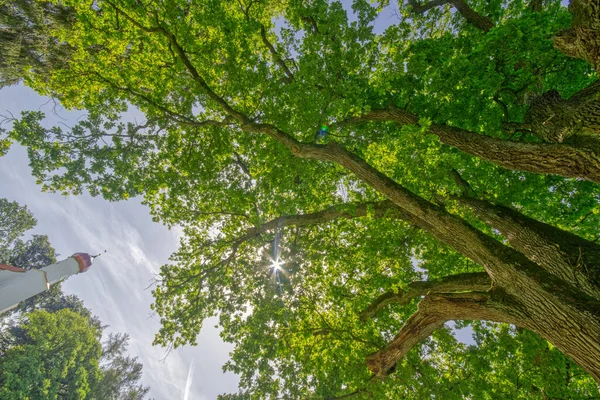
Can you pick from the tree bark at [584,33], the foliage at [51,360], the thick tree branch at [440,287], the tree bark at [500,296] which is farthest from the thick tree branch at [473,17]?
the foliage at [51,360]

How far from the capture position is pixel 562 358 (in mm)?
7043

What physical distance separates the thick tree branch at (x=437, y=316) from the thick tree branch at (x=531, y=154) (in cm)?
251

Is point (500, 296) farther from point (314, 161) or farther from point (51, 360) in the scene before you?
point (51, 360)

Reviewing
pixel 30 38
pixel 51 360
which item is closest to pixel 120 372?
pixel 51 360

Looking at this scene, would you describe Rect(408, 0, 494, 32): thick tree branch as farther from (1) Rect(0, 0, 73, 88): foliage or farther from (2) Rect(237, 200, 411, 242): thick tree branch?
(1) Rect(0, 0, 73, 88): foliage

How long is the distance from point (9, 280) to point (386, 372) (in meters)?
26.2

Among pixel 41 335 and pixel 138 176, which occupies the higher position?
pixel 138 176

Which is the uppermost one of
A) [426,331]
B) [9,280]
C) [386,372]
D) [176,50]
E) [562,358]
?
[176,50]

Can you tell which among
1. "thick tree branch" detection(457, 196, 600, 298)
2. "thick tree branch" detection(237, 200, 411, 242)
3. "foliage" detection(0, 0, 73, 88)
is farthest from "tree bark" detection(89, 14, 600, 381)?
"foliage" detection(0, 0, 73, 88)

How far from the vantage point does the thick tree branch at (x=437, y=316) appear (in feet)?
14.8

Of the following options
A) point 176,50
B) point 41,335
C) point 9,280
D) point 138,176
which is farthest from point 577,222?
point 41,335

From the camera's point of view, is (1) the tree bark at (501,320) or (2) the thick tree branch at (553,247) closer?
(1) the tree bark at (501,320)

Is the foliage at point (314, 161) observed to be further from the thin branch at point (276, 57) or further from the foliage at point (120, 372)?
the foliage at point (120, 372)

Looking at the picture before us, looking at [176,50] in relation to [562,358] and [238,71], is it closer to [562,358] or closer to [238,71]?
[238,71]
